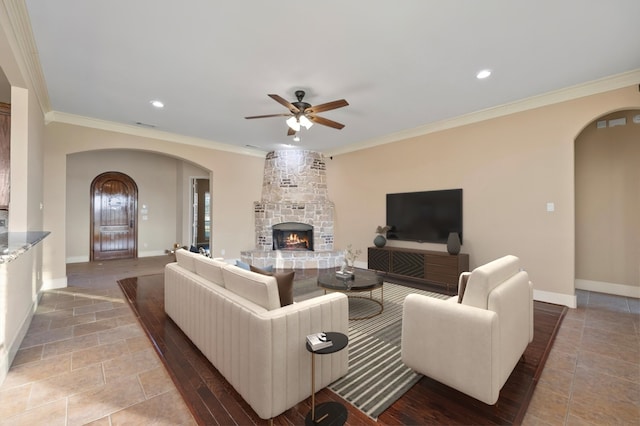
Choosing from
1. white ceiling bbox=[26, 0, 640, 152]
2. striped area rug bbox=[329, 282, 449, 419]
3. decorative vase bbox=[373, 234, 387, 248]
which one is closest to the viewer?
striped area rug bbox=[329, 282, 449, 419]

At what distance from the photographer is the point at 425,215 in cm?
521

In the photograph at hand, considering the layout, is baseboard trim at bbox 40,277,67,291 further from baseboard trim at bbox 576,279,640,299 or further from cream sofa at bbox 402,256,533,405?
baseboard trim at bbox 576,279,640,299

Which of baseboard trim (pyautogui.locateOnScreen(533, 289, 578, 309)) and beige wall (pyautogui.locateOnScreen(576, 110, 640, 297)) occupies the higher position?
beige wall (pyautogui.locateOnScreen(576, 110, 640, 297))

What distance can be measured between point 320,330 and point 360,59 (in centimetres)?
273

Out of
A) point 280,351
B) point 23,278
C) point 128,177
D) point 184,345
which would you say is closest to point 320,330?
point 280,351

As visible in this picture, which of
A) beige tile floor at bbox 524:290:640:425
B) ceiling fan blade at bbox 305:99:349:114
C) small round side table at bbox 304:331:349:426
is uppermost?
ceiling fan blade at bbox 305:99:349:114

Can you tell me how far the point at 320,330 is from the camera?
1.89 meters

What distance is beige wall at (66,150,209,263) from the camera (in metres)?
6.72

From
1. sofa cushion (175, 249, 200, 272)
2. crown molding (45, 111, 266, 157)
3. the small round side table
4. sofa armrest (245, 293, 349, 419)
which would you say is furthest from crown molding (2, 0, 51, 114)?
the small round side table

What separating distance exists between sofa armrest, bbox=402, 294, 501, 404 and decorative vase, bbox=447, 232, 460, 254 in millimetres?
2833

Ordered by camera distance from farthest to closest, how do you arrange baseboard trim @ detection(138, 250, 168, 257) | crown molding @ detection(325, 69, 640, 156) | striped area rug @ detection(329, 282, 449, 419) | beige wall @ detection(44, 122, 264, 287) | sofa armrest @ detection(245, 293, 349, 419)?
baseboard trim @ detection(138, 250, 168, 257) < beige wall @ detection(44, 122, 264, 287) < crown molding @ detection(325, 69, 640, 156) < striped area rug @ detection(329, 282, 449, 419) < sofa armrest @ detection(245, 293, 349, 419)

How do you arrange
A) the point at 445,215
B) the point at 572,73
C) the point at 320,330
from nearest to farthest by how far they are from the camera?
the point at 320,330 < the point at 572,73 < the point at 445,215

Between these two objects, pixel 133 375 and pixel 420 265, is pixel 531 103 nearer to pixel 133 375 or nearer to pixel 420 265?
pixel 420 265

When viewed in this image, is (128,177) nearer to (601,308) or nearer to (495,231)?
(495,231)
